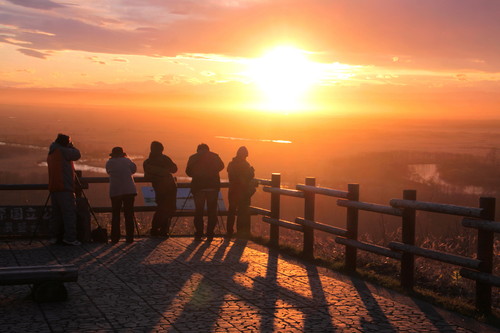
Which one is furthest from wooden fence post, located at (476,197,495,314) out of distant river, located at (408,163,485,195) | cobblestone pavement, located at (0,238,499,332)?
distant river, located at (408,163,485,195)

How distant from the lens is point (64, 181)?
42.8ft

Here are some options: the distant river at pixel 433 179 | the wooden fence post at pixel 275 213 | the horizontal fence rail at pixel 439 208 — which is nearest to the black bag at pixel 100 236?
the wooden fence post at pixel 275 213

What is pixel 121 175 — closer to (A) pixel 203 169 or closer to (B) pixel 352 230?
(A) pixel 203 169

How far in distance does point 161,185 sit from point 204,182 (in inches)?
42.1

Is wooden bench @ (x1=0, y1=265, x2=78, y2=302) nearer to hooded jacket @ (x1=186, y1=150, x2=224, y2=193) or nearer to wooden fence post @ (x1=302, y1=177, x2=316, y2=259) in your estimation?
wooden fence post @ (x1=302, y1=177, x2=316, y2=259)

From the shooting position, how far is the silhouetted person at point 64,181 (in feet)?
42.7

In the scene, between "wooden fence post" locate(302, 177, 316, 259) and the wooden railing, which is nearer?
the wooden railing

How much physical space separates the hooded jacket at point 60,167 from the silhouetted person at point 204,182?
232cm

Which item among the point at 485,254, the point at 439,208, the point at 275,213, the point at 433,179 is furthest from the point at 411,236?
the point at 433,179

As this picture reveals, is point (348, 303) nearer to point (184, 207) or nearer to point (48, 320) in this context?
point (48, 320)

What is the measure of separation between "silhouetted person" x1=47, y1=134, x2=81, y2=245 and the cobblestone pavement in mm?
1254

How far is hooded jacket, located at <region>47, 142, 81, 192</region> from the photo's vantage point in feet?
42.6

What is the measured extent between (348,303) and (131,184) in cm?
655

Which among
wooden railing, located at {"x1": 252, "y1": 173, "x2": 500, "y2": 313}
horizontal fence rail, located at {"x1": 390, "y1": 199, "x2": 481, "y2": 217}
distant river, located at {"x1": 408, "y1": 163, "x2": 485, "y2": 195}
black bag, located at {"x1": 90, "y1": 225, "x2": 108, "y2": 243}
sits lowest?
distant river, located at {"x1": 408, "y1": 163, "x2": 485, "y2": 195}
